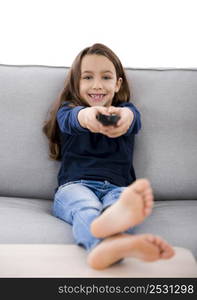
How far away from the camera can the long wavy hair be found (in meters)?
1.72

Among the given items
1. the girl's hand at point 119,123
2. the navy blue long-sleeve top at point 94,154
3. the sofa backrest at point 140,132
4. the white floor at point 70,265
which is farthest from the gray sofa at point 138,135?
the white floor at point 70,265

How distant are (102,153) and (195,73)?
1.76 feet

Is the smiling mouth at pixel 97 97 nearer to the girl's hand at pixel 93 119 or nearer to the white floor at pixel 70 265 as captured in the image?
the girl's hand at pixel 93 119

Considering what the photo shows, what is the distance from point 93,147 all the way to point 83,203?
12.3 inches

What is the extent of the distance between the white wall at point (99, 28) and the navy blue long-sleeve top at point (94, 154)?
0.63 meters

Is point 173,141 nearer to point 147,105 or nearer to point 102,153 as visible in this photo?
point 147,105

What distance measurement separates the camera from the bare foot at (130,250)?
1.03m

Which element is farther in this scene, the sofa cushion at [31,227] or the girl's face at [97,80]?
the girl's face at [97,80]

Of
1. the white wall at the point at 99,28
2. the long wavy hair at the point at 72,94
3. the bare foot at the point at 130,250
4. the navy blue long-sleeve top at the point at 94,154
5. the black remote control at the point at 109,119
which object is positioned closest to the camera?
the bare foot at the point at 130,250

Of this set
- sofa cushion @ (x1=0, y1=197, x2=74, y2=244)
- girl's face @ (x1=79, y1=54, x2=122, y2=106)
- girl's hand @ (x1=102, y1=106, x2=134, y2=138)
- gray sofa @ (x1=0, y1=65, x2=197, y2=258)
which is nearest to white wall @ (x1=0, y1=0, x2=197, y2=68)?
gray sofa @ (x1=0, y1=65, x2=197, y2=258)

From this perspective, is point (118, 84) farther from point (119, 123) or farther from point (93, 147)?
point (119, 123)

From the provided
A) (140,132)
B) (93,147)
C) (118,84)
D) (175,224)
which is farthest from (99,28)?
(175,224)

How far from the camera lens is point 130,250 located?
1047mm

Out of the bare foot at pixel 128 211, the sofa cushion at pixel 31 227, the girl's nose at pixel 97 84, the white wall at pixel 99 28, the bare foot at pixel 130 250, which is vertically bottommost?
the sofa cushion at pixel 31 227
